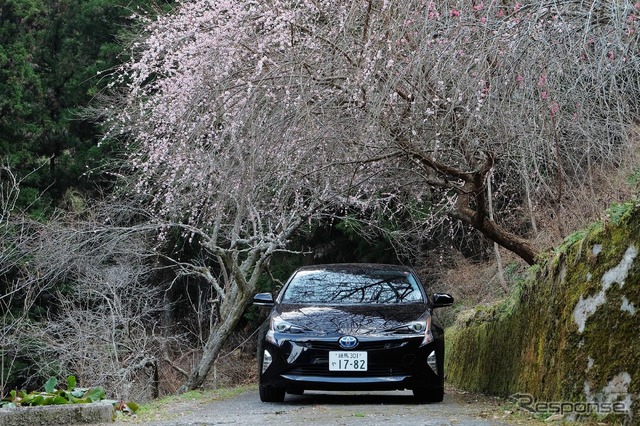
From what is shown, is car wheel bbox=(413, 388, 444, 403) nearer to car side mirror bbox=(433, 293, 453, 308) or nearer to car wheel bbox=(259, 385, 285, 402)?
car side mirror bbox=(433, 293, 453, 308)

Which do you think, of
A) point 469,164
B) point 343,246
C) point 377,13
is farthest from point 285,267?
point 377,13

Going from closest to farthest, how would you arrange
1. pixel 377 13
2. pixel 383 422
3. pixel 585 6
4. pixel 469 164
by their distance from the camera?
pixel 383 422
pixel 585 6
pixel 377 13
pixel 469 164

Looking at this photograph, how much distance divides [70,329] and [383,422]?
49.0ft

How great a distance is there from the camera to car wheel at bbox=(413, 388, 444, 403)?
916cm

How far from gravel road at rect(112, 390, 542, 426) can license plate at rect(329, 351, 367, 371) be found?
1.23 feet

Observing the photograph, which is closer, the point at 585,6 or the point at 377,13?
the point at 585,6

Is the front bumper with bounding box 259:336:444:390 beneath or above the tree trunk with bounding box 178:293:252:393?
above

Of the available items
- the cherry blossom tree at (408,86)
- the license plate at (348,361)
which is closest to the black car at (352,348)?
the license plate at (348,361)

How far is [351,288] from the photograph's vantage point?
9852mm

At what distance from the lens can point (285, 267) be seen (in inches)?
1054

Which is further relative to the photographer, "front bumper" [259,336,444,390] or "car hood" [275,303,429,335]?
"car hood" [275,303,429,335]

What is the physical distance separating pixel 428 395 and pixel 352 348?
3.55 ft

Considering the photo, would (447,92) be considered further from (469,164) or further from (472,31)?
(472,31)
